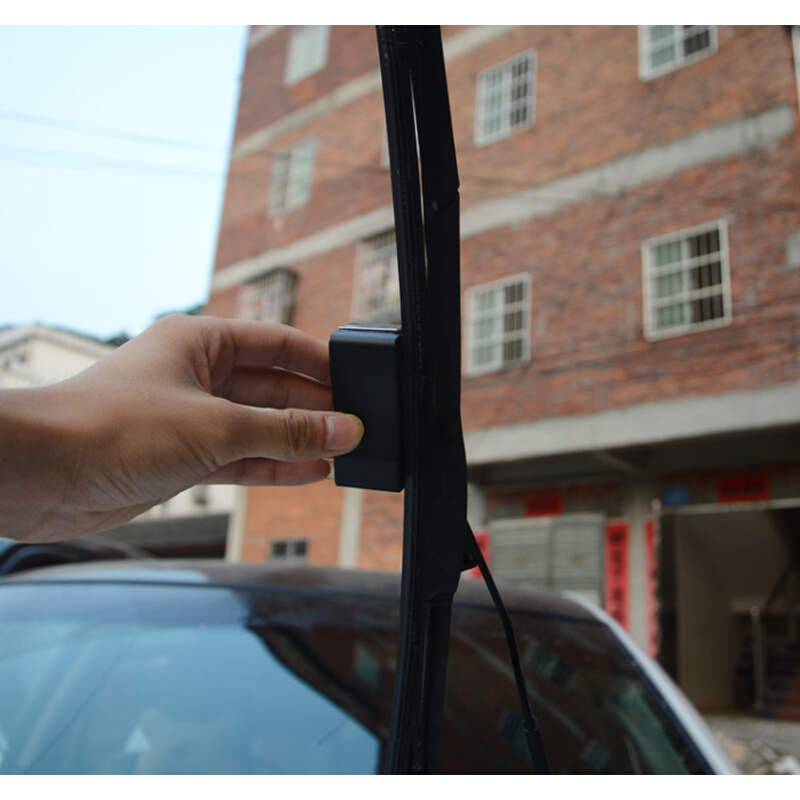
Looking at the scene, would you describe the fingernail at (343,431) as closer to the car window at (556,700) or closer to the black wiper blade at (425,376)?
the black wiper blade at (425,376)

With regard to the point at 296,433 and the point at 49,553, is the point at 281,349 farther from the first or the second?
the point at 49,553

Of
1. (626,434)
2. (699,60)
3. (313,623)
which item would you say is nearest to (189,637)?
(313,623)

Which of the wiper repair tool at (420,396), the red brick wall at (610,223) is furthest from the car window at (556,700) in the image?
the red brick wall at (610,223)

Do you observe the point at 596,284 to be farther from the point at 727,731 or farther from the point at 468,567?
the point at 468,567

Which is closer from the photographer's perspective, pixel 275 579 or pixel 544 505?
pixel 275 579

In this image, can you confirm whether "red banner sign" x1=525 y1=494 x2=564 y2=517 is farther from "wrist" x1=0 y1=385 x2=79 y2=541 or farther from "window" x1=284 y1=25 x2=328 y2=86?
"wrist" x1=0 y1=385 x2=79 y2=541

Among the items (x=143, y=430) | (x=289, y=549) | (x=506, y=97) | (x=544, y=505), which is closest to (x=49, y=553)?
(x=143, y=430)

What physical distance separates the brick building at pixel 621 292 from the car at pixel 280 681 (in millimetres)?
3317

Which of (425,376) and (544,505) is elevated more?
(544,505)

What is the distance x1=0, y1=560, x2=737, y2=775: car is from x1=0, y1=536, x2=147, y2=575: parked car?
14cm

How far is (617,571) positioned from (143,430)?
661cm

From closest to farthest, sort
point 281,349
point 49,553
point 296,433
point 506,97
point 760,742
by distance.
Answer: point 296,433 < point 281,349 < point 49,553 < point 760,742 < point 506,97

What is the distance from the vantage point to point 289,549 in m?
8.76

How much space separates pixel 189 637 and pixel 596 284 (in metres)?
5.92
